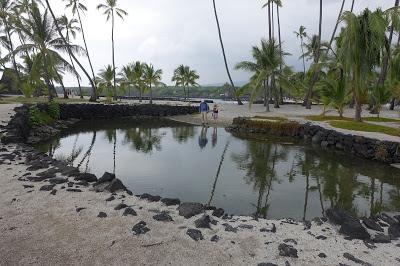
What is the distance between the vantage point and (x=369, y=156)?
1883cm

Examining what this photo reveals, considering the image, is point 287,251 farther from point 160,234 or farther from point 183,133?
point 183,133

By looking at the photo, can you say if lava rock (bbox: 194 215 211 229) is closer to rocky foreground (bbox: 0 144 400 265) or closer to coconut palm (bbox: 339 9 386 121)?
rocky foreground (bbox: 0 144 400 265)

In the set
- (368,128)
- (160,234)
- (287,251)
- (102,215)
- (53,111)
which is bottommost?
(287,251)

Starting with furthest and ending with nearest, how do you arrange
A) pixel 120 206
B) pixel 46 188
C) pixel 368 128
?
pixel 368 128, pixel 46 188, pixel 120 206

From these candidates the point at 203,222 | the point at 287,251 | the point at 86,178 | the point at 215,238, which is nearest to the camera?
the point at 287,251

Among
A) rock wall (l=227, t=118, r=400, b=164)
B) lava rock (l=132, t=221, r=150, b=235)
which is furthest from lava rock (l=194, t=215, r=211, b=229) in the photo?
rock wall (l=227, t=118, r=400, b=164)

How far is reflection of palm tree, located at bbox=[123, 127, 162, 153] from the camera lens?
22.0 meters

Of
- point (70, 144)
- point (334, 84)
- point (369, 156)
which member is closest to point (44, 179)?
point (70, 144)

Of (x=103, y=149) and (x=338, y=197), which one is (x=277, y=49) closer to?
(x=103, y=149)

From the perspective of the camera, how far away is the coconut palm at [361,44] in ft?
79.8

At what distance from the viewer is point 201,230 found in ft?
25.2

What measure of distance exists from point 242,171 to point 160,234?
900 cm

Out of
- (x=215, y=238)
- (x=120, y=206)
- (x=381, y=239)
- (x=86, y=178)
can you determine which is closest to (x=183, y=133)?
(x=86, y=178)

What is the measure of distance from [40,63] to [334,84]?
1151 inches
